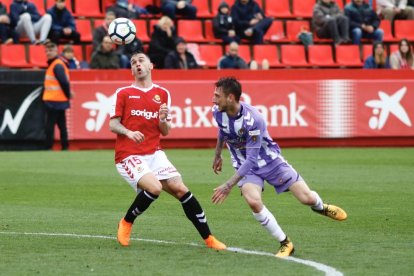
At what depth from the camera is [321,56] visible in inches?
1099

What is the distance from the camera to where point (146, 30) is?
27094mm

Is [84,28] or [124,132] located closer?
[124,132]

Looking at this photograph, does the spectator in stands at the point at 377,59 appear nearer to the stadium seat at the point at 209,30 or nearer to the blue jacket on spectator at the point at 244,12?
the blue jacket on spectator at the point at 244,12

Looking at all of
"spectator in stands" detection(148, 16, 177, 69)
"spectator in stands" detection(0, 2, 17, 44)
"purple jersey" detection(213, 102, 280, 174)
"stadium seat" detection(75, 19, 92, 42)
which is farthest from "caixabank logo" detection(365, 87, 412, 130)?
"purple jersey" detection(213, 102, 280, 174)

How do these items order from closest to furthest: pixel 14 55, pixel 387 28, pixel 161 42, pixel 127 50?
pixel 14 55 → pixel 161 42 → pixel 127 50 → pixel 387 28

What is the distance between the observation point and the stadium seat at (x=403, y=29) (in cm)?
2983

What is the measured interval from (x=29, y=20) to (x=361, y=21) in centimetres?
879

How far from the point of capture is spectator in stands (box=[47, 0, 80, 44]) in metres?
25.0

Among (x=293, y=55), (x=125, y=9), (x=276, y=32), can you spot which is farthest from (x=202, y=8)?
(x=125, y=9)

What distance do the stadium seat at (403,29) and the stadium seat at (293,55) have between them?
139 inches

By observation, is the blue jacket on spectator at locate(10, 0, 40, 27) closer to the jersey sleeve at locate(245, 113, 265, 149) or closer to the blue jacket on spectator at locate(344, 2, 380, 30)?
the blue jacket on spectator at locate(344, 2, 380, 30)

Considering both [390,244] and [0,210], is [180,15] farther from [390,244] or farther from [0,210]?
[390,244]

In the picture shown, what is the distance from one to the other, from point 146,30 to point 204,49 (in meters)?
1.52

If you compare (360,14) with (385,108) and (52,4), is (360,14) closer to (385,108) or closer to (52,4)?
(385,108)
